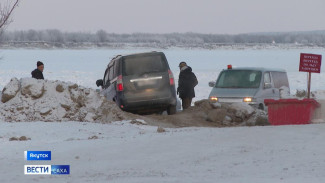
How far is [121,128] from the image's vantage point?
16109 mm

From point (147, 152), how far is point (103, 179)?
2.71m

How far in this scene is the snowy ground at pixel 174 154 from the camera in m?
9.20

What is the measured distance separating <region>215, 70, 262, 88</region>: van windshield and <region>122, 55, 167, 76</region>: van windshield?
10.6ft

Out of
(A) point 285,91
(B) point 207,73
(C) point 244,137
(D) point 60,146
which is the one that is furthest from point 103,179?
(B) point 207,73

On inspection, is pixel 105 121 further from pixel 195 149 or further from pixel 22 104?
pixel 195 149

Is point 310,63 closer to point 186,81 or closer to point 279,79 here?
point 279,79

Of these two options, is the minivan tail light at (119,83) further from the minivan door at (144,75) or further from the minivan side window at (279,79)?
the minivan side window at (279,79)

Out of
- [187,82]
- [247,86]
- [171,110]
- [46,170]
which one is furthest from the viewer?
[187,82]

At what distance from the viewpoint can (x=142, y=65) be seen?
1791 centimetres

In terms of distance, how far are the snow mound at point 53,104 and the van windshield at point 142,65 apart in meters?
1.14

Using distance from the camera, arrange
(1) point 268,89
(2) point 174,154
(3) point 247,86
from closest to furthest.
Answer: (2) point 174,154 → (3) point 247,86 → (1) point 268,89

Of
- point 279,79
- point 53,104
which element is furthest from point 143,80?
point 279,79

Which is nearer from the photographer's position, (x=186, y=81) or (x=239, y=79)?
(x=239, y=79)

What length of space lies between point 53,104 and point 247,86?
6.04 meters
